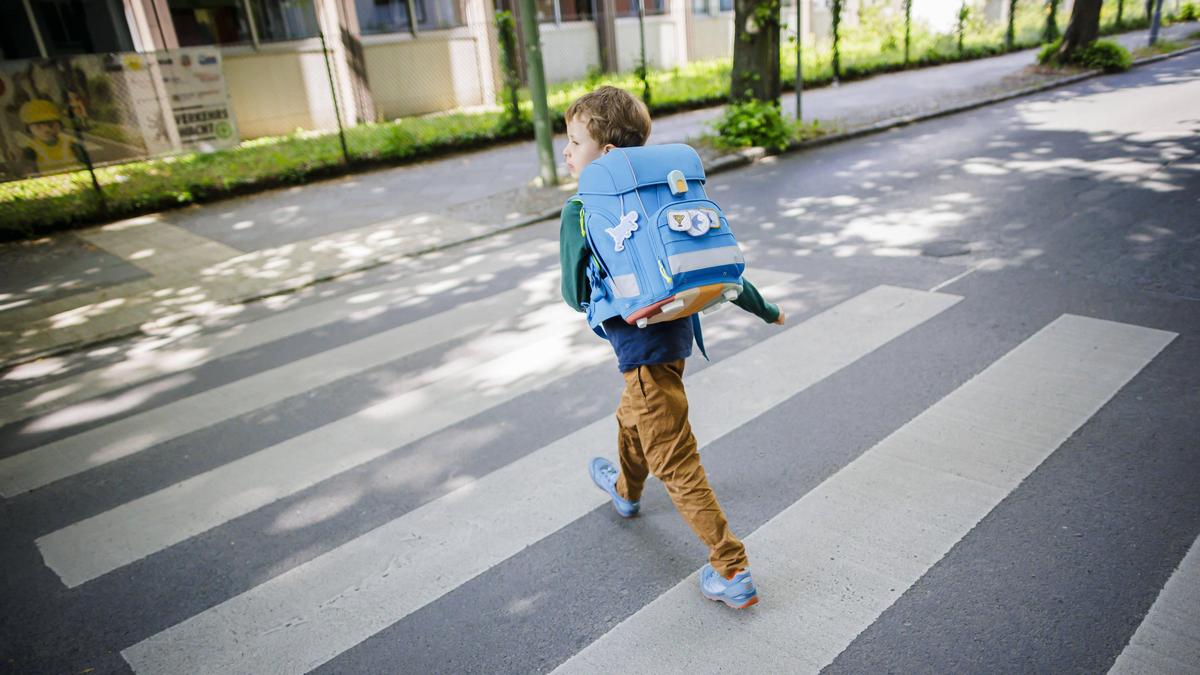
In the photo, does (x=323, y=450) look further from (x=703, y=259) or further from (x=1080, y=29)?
(x=1080, y=29)

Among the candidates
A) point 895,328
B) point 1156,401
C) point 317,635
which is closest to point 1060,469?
point 1156,401

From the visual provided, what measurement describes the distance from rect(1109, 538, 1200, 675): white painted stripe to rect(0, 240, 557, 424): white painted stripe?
5.67 m

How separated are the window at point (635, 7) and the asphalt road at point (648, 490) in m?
21.8

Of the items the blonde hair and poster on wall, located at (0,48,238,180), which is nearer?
the blonde hair

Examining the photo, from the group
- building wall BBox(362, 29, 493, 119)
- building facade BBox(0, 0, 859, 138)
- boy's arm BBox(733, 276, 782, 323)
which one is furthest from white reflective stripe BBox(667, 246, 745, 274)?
building wall BBox(362, 29, 493, 119)

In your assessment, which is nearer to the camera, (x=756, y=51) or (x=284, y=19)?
(x=756, y=51)

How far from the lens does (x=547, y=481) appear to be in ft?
12.7

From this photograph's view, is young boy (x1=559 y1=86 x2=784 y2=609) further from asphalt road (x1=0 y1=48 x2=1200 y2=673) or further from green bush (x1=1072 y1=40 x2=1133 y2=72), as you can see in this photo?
green bush (x1=1072 y1=40 x2=1133 y2=72)

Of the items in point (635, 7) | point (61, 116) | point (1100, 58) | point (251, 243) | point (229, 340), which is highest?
point (635, 7)

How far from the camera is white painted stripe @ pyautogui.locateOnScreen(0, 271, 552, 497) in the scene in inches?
176

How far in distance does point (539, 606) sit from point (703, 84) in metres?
19.1

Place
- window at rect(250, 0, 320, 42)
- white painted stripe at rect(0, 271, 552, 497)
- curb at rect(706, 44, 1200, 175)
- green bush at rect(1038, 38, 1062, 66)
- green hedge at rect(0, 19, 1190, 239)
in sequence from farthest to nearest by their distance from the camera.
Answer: green bush at rect(1038, 38, 1062, 66) < window at rect(250, 0, 320, 42) < curb at rect(706, 44, 1200, 175) < green hedge at rect(0, 19, 1190, 239) < white painted stripe at rect(0, 271, 552, 497)

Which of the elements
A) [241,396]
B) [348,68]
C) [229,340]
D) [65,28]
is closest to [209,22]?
[65,28]

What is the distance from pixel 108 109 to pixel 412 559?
34.9ft
